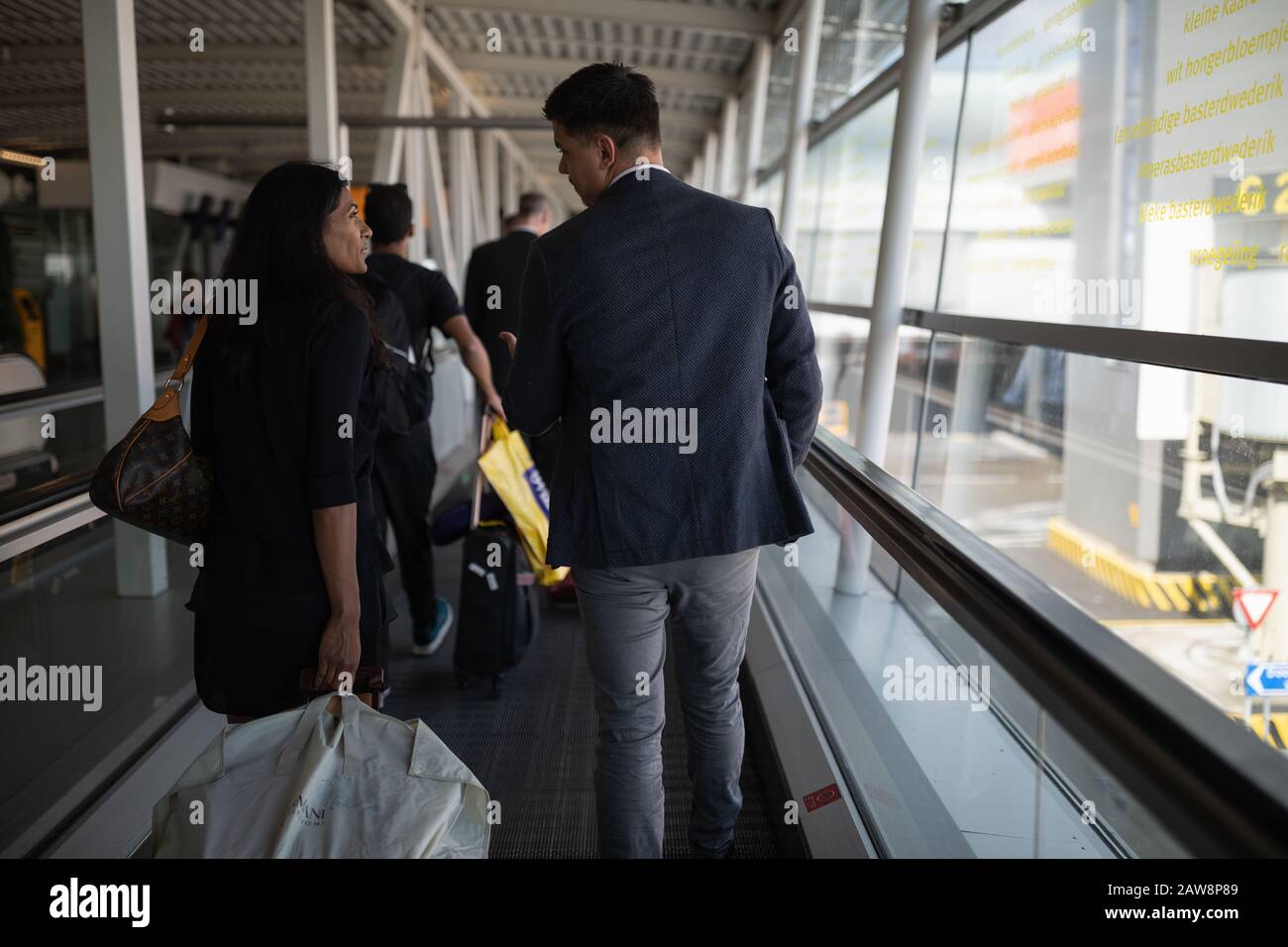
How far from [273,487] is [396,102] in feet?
25.4

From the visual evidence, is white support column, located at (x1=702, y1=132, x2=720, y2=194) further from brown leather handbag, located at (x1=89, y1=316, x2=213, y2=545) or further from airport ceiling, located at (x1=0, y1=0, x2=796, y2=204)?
brown leather handbag, located at (x1=89, y1=316, x2=213, y2=545)

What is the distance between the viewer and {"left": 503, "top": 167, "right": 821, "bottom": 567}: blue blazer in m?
1.92

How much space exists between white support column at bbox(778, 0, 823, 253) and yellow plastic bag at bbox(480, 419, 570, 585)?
3.99 meters

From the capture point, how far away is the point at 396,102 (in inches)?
347

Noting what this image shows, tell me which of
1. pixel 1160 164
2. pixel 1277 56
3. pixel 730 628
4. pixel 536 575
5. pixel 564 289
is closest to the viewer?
pixel 564 289

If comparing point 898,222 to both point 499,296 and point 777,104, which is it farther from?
point 777,104

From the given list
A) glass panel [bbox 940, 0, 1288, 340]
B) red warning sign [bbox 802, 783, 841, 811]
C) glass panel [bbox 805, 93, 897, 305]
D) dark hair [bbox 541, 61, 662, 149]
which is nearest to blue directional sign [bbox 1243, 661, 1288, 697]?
glass panel [bbox 940, 0, 1288, 340]

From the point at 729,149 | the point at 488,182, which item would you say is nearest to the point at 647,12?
the point at 729,149

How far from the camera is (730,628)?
2.22 meters

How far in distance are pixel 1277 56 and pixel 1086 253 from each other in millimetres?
1640

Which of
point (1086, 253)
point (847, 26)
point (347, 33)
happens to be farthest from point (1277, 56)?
point (347, 33)

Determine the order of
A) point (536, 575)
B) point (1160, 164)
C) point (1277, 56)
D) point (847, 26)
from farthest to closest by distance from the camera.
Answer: point (847, 26), point (536, 575), point (1160, 164), point (1277, 56)
